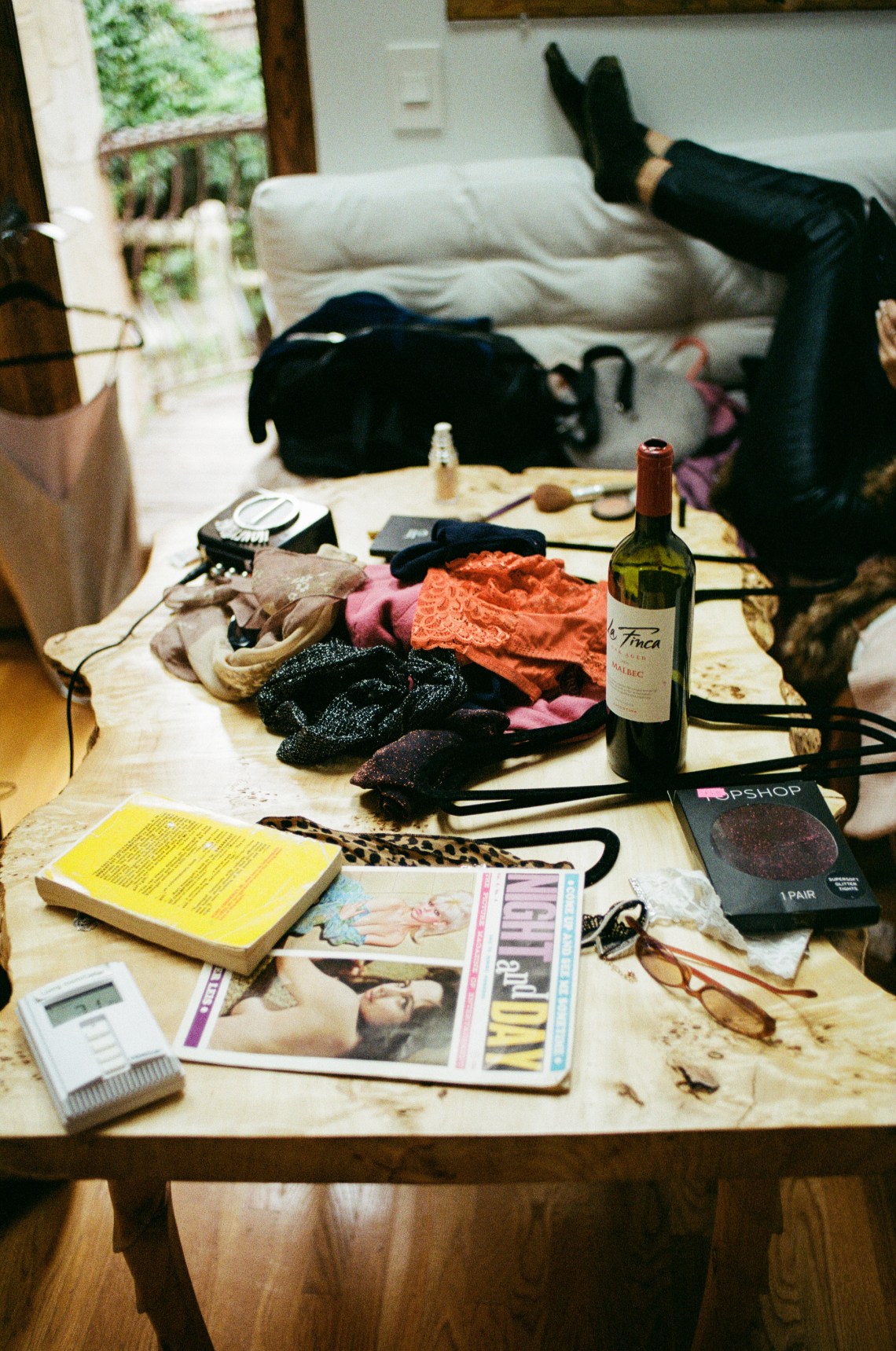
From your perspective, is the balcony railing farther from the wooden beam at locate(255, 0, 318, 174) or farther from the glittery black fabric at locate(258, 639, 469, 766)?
the glittery black fabric at locate(258, 639, 469, 766)

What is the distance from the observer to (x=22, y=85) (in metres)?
2.13

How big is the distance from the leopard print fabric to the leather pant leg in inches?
44.4

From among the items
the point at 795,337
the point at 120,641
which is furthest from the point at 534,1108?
the point at 795,337

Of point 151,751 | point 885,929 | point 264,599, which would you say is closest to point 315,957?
point 151,751

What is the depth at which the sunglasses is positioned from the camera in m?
0.74

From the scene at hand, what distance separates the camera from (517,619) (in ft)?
3.66

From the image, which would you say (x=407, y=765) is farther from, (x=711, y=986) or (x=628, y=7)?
(x=628, y=7)

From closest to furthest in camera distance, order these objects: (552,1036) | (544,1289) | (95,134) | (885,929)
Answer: (552,1036) < (544,1289) < (885,929) < (95,134)

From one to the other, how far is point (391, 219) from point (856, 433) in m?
1.05

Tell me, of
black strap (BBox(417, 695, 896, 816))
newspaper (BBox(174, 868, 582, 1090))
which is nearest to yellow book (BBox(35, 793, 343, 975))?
newspaper (BBox(174, 868, 582, 1090))

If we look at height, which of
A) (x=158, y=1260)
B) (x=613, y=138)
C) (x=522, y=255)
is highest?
(x=613, y=138)

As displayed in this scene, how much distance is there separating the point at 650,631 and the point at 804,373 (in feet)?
3.94

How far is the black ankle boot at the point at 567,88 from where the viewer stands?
219 centimetres

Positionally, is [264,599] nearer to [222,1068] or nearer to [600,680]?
[600,680]
